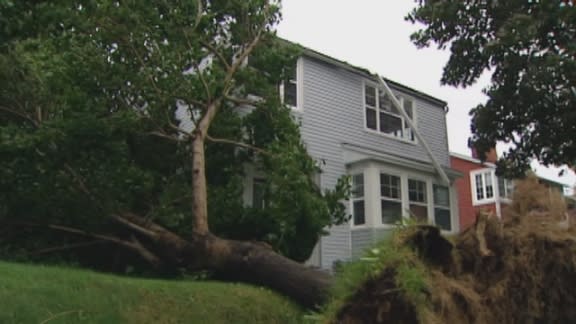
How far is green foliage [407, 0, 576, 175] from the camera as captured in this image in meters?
10.5

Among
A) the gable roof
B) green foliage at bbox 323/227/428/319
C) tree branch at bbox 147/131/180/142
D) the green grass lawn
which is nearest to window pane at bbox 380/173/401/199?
the gable roof

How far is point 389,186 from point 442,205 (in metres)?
2.34

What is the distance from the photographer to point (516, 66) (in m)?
11.4

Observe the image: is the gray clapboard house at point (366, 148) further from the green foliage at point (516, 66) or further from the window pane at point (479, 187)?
the window pane at point (479, 187)

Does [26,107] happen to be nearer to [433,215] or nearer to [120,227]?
[120,227]

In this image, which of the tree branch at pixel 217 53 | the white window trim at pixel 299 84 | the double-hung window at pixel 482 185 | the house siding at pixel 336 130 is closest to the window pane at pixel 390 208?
the house siding at pixel 336 130

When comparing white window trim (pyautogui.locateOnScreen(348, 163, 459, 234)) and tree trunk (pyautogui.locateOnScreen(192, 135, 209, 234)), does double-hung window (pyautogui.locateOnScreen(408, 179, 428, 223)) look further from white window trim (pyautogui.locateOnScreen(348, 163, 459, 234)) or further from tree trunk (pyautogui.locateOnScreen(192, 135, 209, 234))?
tree trunk (pyautogui.locateOnScreen(192, 135, 209, 234))

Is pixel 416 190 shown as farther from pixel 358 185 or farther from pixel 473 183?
pixel 473 183

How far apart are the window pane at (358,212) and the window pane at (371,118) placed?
2.87m

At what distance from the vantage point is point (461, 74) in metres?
12.7

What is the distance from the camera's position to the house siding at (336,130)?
42.4 ft

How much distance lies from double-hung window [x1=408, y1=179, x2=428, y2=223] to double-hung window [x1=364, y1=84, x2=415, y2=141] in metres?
1.94

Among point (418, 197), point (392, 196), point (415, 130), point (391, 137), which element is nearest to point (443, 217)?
point (418, 197)

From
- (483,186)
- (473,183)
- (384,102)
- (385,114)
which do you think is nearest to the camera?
(385,114)
